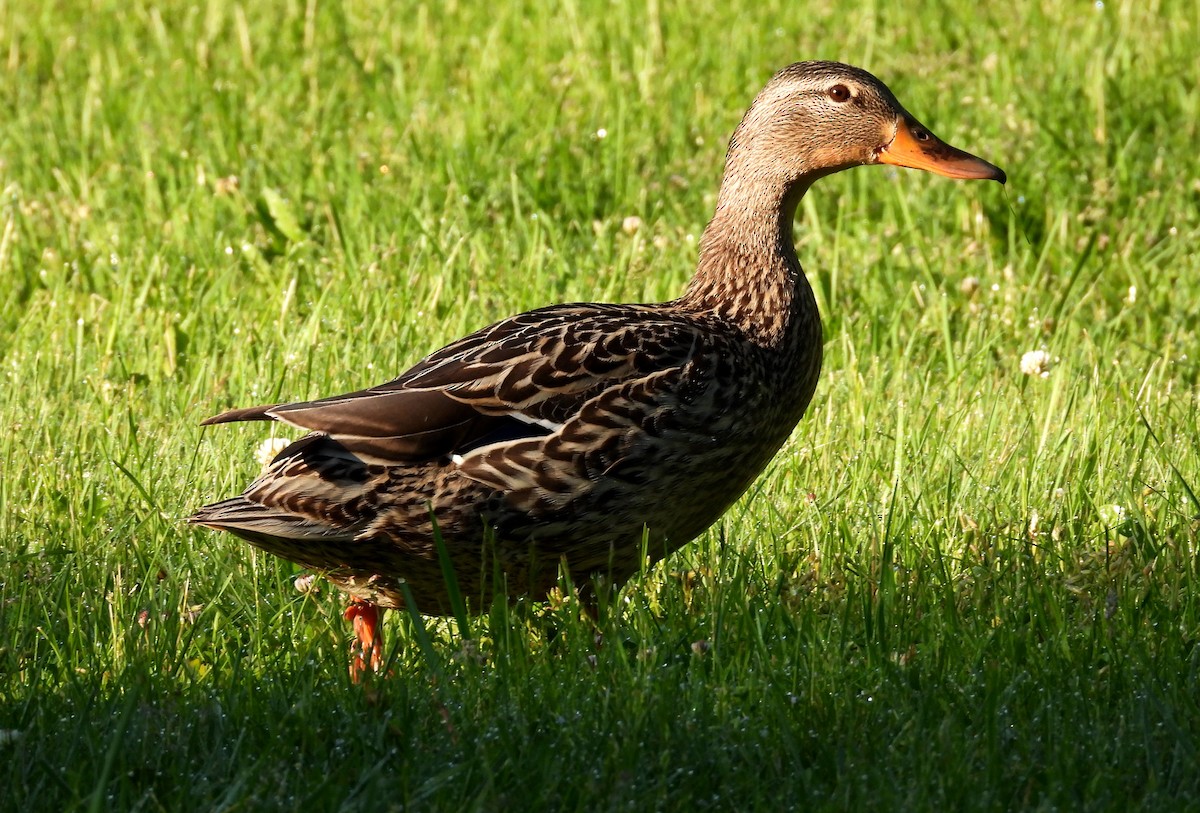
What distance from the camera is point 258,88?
834cm

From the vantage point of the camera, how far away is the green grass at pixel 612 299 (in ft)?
10.9

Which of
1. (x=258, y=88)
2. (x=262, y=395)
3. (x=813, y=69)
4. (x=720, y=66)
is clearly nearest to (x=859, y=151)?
(x=813, y=69)

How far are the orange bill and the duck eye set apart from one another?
0.54ft

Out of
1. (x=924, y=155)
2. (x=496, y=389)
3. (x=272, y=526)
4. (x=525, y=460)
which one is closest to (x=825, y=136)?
(x=924, y=155)

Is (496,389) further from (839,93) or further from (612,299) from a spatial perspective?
(612,299)

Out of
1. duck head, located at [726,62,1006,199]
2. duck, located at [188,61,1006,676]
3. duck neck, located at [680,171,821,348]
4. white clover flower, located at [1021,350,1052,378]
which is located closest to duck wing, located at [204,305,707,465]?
duck, located at [188,61,1006,676]

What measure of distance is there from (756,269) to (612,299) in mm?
1724

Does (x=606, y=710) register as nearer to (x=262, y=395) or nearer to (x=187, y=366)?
(x=262, y=395)

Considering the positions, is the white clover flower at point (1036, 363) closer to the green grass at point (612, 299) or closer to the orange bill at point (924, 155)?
the green grass at point (612, 299)

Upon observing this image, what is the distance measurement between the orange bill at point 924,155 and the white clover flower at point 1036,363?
3.54 ft

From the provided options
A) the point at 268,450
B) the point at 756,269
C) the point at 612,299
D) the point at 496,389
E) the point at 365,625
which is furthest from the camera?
the point at 612,299

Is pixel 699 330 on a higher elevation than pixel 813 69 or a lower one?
lower

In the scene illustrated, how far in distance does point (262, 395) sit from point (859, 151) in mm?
2047

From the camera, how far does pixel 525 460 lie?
394cm
